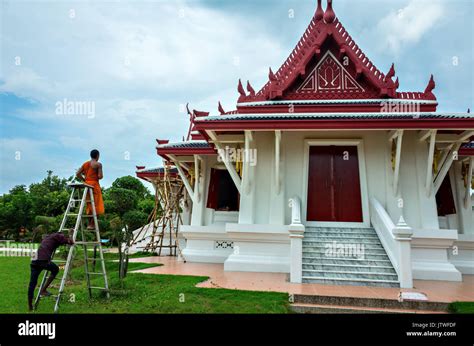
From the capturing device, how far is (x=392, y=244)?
630cm

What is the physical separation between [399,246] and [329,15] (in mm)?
6373

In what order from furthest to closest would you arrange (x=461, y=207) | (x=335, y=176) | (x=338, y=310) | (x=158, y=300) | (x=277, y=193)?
(x=461, y=207), (x=335, y=176), (x=277, y=193), (x=158, y=300), (x=338, y=310)

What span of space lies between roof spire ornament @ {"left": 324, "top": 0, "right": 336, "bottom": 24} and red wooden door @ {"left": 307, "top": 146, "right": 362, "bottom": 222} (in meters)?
3.57

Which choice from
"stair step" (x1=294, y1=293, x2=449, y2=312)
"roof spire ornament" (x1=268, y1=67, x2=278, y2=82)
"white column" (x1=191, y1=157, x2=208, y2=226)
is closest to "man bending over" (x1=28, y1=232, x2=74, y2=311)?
"stair step" (x1=294, y1=293, x2=449, y2=312)

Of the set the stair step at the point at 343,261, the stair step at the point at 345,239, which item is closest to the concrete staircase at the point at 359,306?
the stair step at the point at 343,261

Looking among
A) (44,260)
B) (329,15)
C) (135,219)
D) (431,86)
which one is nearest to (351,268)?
(44,260)

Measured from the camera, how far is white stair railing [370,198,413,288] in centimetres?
579

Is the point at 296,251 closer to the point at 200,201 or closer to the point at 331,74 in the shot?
the point at 200,201

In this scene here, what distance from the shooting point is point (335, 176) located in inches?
315

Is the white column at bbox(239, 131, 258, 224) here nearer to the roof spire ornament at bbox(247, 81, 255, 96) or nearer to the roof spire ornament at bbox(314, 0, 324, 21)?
the roof spire ornament at bbox(247, 81, 255, 96)

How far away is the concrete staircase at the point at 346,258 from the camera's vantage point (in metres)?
5.95

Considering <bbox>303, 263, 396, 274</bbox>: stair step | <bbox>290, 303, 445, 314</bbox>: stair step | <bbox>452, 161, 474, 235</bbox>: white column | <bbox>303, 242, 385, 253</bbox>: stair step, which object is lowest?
<bbox>290, 303, 445, 314</bbox>: stair step
